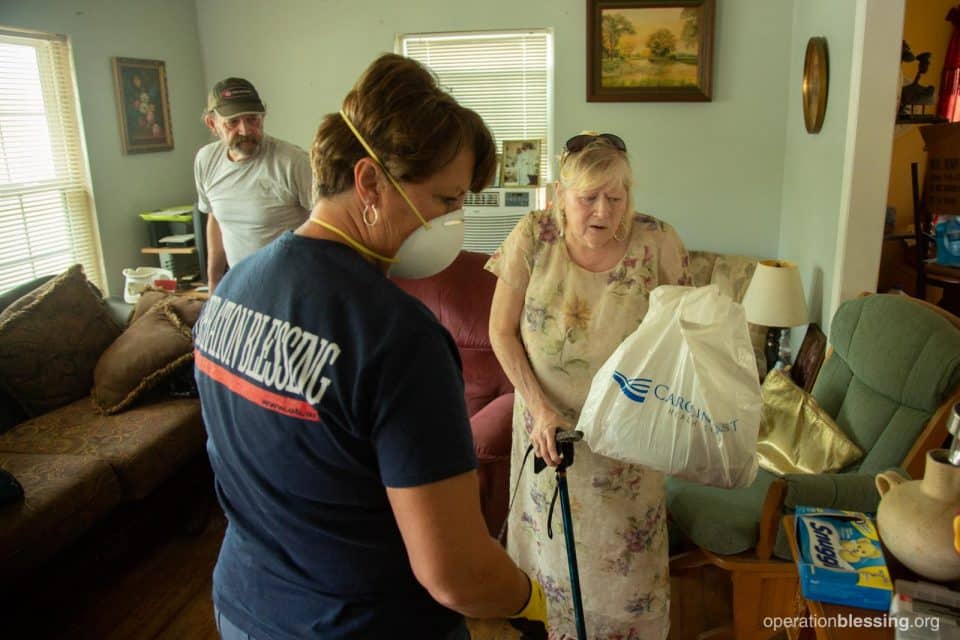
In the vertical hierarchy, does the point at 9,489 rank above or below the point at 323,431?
below

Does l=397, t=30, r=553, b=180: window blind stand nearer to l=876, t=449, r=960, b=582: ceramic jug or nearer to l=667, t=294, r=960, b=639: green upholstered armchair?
l=667, t=294, r=960, b=639: green upholstered armchair

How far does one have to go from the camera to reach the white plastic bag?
54.2 inches

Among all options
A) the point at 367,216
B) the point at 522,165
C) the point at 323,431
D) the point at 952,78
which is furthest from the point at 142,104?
the point at 952,78

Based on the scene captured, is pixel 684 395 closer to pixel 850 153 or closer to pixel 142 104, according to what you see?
pixel 850 153

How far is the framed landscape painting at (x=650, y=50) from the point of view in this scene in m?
3.57

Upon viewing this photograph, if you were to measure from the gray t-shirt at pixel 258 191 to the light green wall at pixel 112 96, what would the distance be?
117cm

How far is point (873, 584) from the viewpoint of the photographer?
3.15 ft

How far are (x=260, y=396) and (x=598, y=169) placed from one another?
3.19 ft

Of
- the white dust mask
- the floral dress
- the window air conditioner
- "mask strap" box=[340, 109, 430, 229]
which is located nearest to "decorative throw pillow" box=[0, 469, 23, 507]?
the floral dress

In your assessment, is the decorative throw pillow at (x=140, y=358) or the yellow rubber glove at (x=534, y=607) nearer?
the yellow rubber glove at (x=534, y=607)

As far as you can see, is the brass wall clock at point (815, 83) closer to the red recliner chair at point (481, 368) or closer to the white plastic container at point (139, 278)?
the red recliner chair at point (481, 368)

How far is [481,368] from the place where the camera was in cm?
276

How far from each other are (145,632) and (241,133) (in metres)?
1.74

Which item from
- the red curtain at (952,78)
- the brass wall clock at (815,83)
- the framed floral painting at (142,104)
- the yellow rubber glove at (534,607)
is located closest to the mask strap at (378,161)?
the yellow rubber glove at (534,607)
